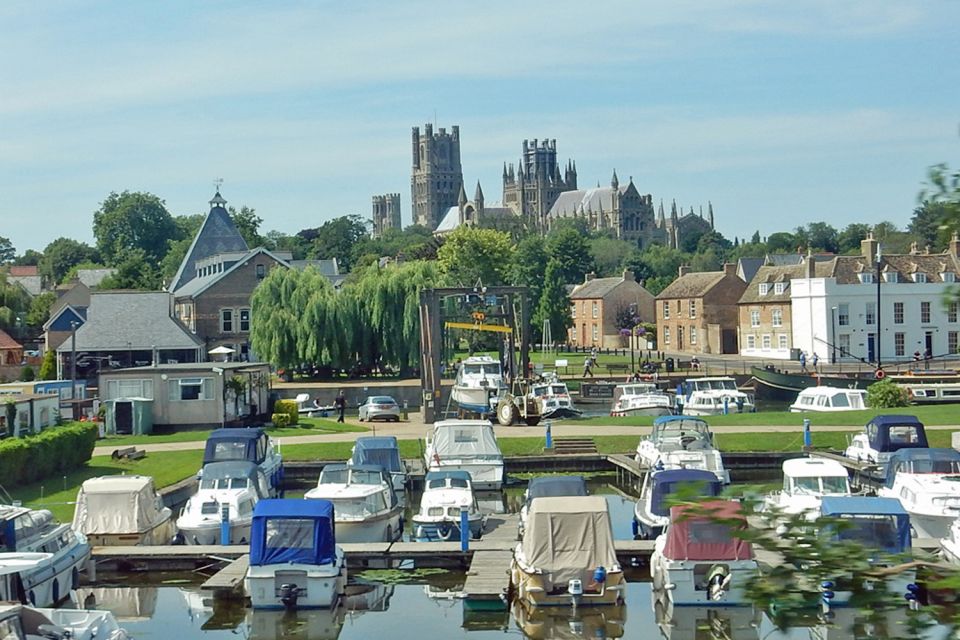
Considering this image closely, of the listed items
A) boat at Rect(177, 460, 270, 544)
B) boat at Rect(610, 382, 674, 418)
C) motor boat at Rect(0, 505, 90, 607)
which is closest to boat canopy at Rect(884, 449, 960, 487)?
boat at Rect(177, 460, 270, 544)

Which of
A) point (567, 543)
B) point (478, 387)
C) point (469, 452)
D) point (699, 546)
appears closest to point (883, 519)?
point (699, 546)

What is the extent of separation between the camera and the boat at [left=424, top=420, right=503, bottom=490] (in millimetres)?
38438

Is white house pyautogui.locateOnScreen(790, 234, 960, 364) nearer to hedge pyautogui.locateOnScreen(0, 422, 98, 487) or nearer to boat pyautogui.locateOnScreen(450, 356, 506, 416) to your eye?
boat pyautogui.locateOnScreen(450, 356, 506, 416)

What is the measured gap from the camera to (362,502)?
31.3 m

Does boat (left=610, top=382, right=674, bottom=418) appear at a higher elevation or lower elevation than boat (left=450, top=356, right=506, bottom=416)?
lower

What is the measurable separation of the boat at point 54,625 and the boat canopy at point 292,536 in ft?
17.0

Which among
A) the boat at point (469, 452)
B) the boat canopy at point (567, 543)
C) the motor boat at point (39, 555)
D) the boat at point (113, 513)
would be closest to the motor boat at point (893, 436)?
the boat at point (469, 452)

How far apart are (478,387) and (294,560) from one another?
31.9 meters

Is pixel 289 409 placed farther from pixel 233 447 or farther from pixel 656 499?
pixel 656 499

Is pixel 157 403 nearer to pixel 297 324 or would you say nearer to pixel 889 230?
pixel 297 324

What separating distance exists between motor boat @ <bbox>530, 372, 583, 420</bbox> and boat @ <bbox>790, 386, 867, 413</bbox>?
9922mm

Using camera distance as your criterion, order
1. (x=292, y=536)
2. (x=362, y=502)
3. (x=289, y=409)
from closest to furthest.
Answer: (x=292, y=536) < (x=362, y=502) < (x=289, y=409)

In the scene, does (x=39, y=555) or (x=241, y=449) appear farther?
(x=241, y=449)

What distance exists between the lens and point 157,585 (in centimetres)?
2834
